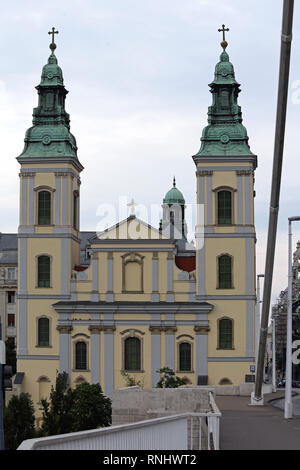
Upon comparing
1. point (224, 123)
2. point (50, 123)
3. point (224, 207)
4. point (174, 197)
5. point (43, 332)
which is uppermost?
point (174, 197)

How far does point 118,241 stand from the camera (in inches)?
2640

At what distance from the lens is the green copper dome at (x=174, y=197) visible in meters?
126

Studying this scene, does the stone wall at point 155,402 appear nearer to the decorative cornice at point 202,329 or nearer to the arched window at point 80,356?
the decorative cornice at point 202,329

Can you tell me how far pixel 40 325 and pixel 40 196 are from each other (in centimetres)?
897

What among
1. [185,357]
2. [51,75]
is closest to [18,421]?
[185,357]

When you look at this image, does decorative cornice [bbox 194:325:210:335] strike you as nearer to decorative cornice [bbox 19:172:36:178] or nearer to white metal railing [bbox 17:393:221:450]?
decorative cornice [bbox 19:172:36:178]

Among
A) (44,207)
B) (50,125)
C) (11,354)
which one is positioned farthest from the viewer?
(11,354)

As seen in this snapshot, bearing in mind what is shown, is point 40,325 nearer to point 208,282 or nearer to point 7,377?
point 208,282

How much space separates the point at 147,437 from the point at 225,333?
50.7 metres

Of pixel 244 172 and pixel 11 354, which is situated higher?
pixel 244 172

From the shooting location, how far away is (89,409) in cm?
4250

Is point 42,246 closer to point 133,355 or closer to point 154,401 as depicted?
point 133,355

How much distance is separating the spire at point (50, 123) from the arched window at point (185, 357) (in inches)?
610
